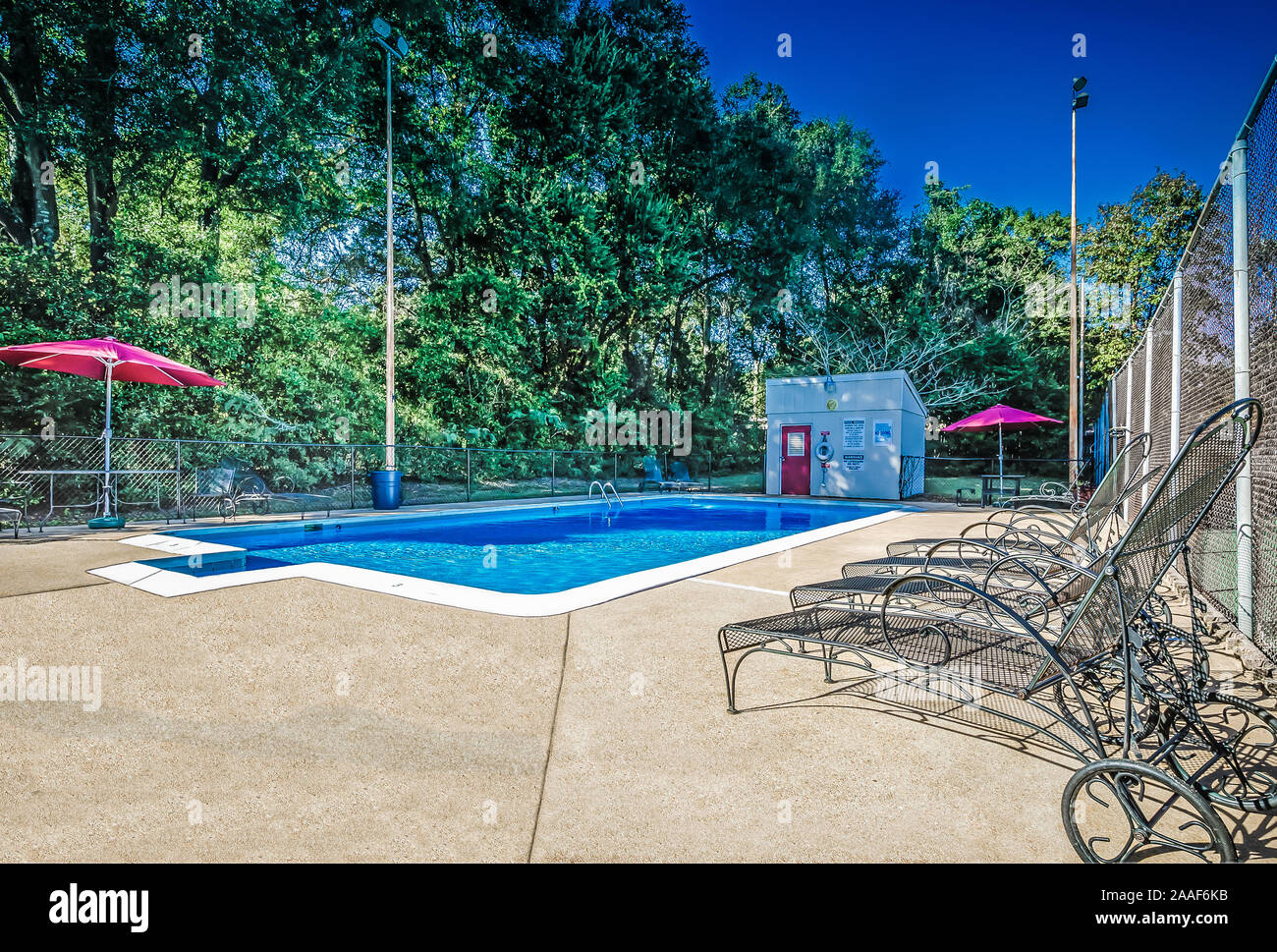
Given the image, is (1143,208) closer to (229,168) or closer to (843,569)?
(843,569)

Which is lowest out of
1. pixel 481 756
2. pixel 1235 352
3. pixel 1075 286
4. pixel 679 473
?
pixel 481 756

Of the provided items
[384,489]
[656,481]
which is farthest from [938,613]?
[656,481]

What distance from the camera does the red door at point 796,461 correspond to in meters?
17.2

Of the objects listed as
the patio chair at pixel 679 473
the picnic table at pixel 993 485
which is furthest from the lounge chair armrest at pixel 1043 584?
the patio chair at pixel 679 473

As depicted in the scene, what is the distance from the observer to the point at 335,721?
2420 mm

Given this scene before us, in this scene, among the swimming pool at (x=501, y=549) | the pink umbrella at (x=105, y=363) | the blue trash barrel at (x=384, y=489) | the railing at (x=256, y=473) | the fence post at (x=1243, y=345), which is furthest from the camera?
the blue trash barrel at (x=384, y=489)

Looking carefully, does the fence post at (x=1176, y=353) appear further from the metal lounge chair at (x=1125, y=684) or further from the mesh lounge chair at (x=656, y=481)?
the mesh lounge chair at (x=656, y=481)

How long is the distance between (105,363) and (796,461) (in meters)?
15.0

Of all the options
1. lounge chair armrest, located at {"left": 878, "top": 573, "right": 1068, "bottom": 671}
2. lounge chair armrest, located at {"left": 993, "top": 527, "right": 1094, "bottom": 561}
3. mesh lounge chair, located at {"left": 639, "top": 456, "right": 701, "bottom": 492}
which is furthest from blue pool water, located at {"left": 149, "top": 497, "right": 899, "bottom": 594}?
mesh lounge chair, located at {"left": 639, "top": 456, "right": 701, "bottom": 492}

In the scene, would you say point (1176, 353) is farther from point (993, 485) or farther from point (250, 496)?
point (993, 485)

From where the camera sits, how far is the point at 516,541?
9.48 m

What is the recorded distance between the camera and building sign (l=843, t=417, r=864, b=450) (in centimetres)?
1631

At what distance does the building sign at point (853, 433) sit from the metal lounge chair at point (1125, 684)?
13.8 meters

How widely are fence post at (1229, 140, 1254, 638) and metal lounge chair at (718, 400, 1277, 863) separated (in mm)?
461
